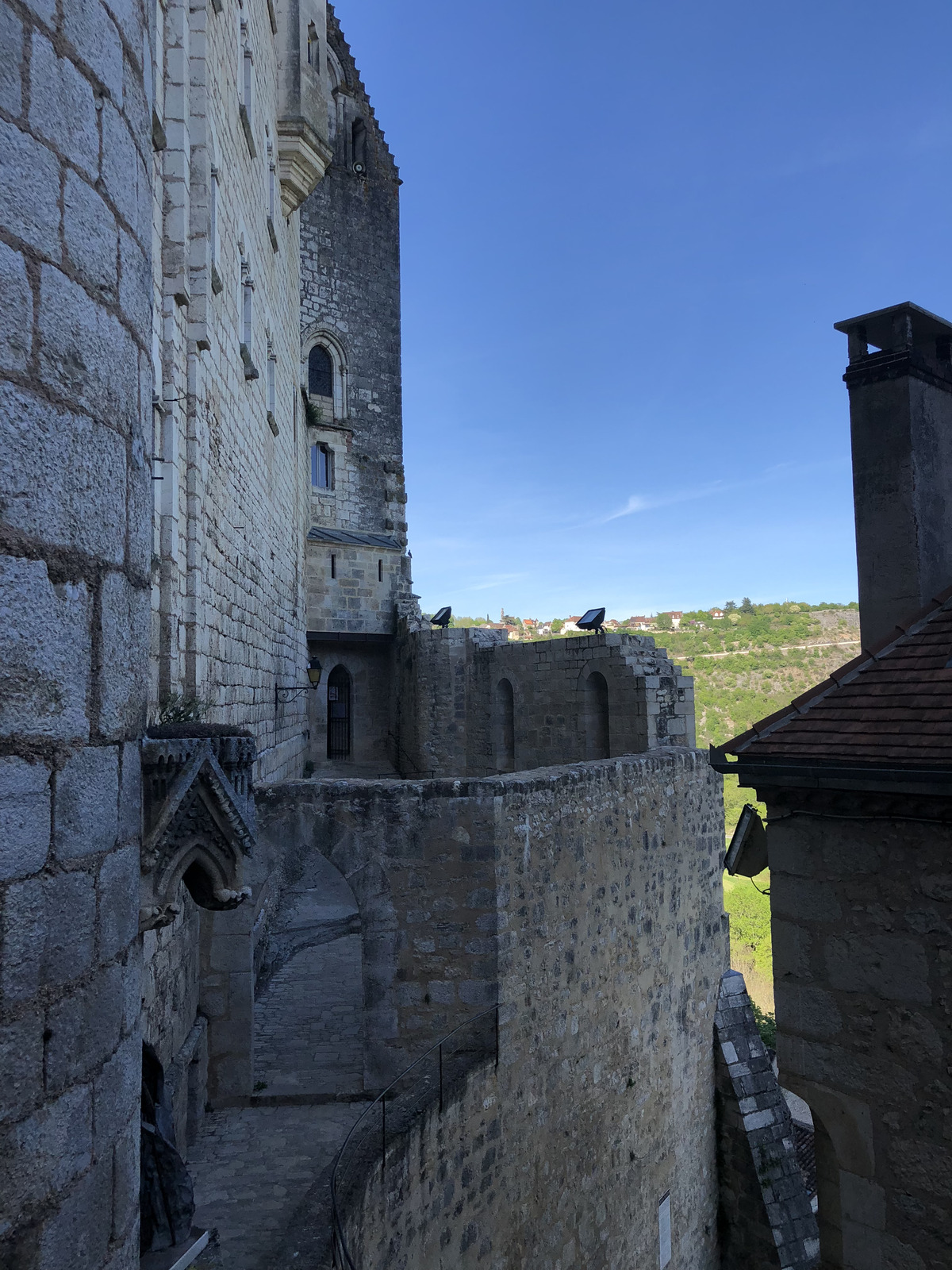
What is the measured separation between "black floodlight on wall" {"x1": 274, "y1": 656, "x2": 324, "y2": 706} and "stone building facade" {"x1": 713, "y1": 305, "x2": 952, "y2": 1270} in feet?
27.2

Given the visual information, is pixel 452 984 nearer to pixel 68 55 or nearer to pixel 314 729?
pixel 68 55

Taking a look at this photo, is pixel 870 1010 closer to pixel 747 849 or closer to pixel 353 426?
pixel 747 849

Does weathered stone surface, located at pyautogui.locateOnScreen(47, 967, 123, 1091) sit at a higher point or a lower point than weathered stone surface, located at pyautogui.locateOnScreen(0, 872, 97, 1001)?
lower

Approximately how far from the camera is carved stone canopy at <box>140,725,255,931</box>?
Answer: 2.39 m

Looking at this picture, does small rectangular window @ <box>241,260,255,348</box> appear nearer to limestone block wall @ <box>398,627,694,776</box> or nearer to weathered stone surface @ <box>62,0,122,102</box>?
limestone block wall @ <box>398,627,694,776</box>

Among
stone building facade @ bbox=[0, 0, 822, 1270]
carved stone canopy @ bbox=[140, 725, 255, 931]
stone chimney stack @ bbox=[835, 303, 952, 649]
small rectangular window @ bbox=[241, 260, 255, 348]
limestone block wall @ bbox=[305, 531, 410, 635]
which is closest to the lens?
stone building facade @ bbox=[0, 0, 822, 1270]

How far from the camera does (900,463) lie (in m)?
5.39

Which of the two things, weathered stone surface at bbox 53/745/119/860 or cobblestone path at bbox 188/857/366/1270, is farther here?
cobblestone path at bbox 188/857/366/1270

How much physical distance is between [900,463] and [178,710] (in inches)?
191

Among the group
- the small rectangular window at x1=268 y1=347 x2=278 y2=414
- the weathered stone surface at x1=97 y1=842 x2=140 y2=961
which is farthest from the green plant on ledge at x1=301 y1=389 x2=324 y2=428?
the weathered stone surface at x1=97 y1=842 x2=140 y2=961

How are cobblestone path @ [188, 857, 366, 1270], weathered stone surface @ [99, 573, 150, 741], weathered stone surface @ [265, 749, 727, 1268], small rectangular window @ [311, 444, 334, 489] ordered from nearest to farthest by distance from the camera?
1. weathered stone surface @ [99, 573, 150, 741]
2. cobblestone path @ [188, 857, 366, 1270]
3. weathered stone surface @ [265, 749, 727, 1268]
4. small rectangular window @ [311, 444, 334, 489]

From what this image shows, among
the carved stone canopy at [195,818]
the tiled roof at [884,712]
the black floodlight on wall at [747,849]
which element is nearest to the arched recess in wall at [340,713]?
the black floodlight on wall at [747,849]

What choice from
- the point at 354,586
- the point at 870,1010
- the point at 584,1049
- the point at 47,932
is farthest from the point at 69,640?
the point at 354,586

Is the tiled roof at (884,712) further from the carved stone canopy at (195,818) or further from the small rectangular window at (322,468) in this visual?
the small rectangular window at (322,468)
